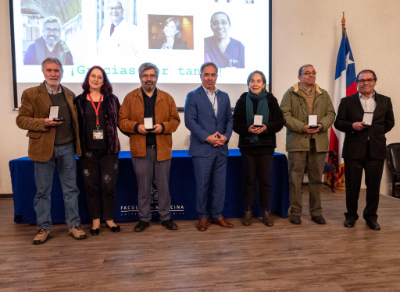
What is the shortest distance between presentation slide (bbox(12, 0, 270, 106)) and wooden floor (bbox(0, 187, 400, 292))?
2.33 metres

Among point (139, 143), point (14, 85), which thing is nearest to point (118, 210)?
point (139, 143)

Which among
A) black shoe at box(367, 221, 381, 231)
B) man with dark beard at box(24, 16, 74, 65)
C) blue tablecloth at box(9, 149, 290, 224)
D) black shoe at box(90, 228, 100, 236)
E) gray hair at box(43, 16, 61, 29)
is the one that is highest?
gray hair at box(43, 16, 61, 29)

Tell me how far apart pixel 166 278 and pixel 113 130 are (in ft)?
4.63

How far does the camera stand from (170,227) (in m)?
2.98

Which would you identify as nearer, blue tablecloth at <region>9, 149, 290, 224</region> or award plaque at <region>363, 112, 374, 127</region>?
award plaque at <region>363, 112, 374, 127</region>

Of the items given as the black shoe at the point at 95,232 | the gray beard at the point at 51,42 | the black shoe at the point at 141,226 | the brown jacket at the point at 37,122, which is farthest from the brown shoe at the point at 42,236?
the gray beard at the point at 51,42

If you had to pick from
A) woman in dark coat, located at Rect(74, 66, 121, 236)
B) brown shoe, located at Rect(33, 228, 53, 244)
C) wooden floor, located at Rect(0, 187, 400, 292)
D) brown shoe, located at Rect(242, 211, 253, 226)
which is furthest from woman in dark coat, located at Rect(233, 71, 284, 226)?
brown shoe, located at Rect(33, 228, 53, 244)

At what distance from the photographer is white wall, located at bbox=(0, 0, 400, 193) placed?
4.75 meters

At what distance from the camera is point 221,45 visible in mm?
4484

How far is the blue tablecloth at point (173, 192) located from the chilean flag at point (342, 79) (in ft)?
6.09

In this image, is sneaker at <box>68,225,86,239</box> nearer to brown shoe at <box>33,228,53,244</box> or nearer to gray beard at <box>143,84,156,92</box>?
brown shoe at <box>33,228,53,244</box>

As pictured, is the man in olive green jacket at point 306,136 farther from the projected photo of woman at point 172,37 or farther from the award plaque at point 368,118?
the projected photo of woman at point 172,37

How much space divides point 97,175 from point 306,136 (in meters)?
2.10

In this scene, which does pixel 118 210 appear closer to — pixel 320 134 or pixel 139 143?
pixel 139 143
